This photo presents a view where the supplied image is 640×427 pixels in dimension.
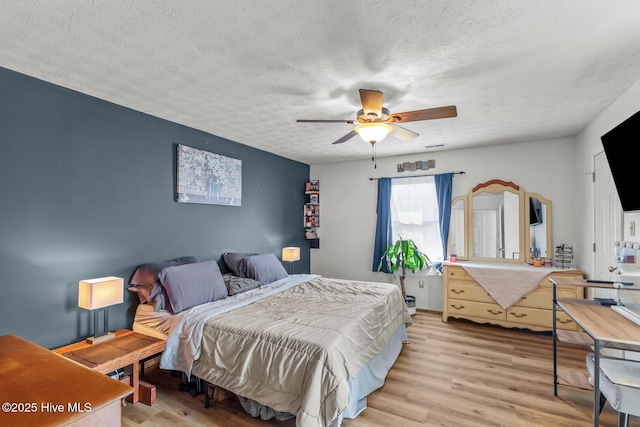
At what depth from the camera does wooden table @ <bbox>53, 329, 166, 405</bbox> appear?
7.17ft

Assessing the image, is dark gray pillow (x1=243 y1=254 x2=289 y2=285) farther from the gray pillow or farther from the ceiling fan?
the ceiling fan

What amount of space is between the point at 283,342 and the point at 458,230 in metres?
3.60

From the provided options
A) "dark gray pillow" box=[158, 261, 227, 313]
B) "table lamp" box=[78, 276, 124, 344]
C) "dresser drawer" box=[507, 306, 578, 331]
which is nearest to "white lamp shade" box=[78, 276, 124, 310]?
→ "table lamp" box=[78, 276, 124, 344]

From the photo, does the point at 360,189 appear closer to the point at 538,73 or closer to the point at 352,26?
the point at 538,73

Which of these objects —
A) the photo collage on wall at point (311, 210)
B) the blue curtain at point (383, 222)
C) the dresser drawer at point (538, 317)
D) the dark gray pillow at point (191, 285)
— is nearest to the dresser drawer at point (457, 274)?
the dresser drawer at point (538, 317)

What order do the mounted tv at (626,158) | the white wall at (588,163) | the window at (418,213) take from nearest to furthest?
the mounted tv at (626,158), the white wall at (588,163), the window at (418,213)

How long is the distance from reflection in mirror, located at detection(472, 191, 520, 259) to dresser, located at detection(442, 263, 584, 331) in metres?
0.32

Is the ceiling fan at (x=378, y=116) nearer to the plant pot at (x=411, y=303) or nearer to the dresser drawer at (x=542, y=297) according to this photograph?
the dresser drawer at (x=542, y=297)

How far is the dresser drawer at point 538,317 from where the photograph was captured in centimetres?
369

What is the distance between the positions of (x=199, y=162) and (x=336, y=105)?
5.90 ft

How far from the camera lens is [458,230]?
4.72 meters

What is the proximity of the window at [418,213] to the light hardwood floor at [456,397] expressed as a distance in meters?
1.76

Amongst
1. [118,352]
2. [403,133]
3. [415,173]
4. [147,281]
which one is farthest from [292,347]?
[415,173]

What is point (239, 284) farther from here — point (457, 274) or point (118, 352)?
point (457, 274)
